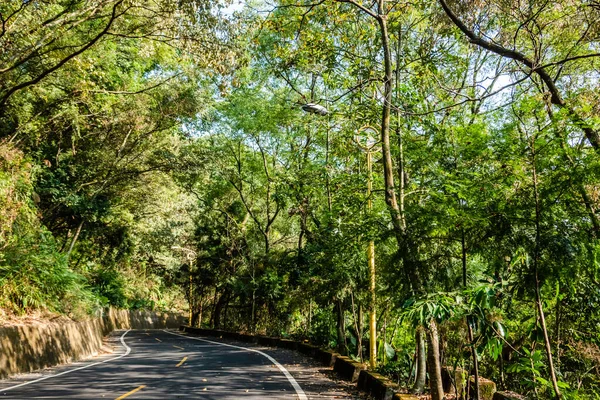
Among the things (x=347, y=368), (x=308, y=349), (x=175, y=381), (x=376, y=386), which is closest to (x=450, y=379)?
(x=376, y=386)

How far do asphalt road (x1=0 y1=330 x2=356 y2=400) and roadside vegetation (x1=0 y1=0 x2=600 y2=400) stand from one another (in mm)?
2287

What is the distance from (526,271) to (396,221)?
2.63 meters

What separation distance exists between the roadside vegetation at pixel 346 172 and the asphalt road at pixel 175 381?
90.0 inches

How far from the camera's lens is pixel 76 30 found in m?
15.5

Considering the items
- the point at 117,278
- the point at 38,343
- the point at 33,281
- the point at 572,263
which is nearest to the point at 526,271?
the point at 572,263

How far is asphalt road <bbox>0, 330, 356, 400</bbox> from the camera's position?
9.30 m

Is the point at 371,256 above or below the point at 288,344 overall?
above

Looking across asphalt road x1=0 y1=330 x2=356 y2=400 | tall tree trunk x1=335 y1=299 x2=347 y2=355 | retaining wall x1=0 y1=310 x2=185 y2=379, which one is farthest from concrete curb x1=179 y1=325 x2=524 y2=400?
retaining wall x1=0 y1=310 x2=185 y2=379

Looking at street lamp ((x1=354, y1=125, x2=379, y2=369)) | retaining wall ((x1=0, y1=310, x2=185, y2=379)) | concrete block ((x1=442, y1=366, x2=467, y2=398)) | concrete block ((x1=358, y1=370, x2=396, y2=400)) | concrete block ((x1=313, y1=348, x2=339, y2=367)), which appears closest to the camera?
concrete block ((x1=358, y1=370, x2=396, y2=400))

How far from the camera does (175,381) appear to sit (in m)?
11.1

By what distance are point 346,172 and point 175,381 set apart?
8.46 m

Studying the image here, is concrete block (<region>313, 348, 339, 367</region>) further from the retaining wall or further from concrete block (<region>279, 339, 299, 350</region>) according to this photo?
the retaining wall

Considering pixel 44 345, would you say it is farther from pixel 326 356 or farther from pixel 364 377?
pixel 364 377

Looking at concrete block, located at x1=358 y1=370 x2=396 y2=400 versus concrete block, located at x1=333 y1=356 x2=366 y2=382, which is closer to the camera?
concrete block, located at x1=358 y1=370 x2=396 y2=400
